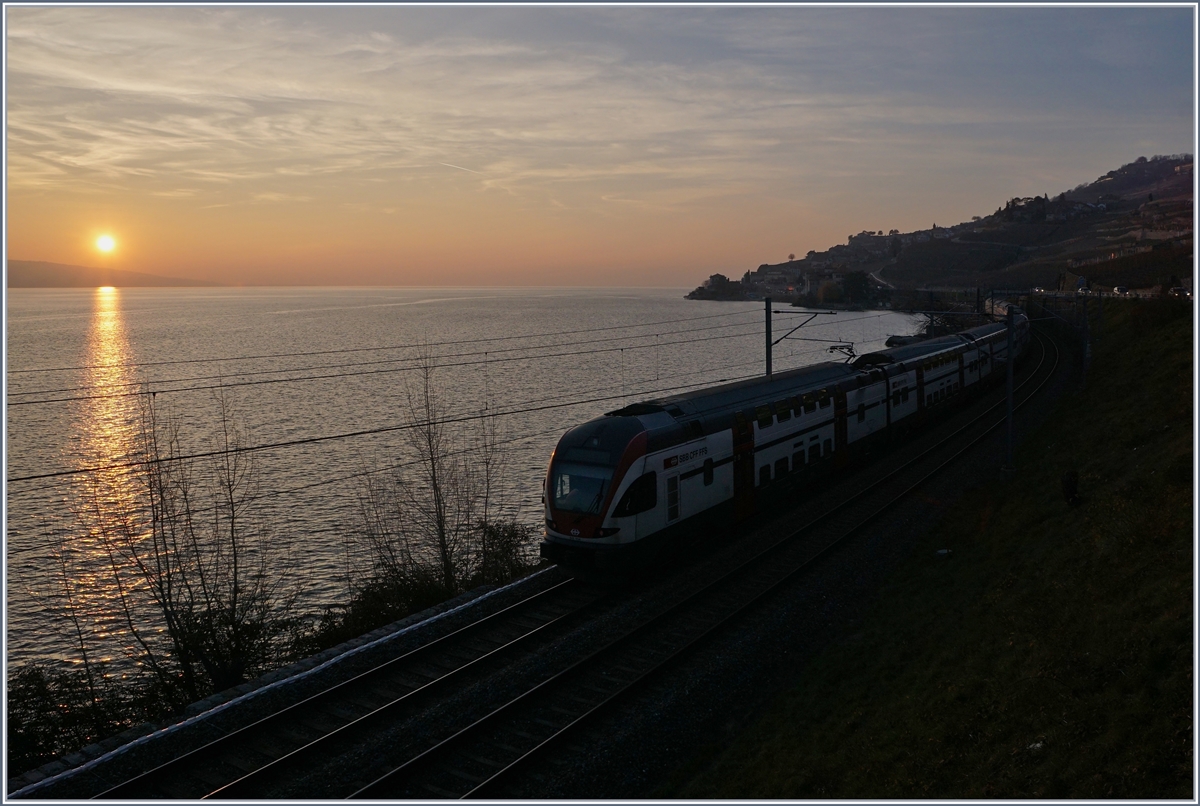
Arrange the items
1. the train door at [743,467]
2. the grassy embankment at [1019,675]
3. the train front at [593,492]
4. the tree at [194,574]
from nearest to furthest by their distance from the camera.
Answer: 1. the grassy embankment at [1019,675]
2. the train front at [593,492]
3. the tree at [194,574]
4. the train door at [743,467]

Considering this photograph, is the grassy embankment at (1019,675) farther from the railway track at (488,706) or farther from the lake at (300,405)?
the lake at (300,405)

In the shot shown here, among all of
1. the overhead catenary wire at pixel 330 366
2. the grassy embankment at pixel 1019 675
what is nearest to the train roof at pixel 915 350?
the grassy embankment at pixel 1019 675

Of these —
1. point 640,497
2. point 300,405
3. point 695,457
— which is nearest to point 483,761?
point 640,497

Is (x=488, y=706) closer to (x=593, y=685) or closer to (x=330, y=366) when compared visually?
(x=593, y=685)

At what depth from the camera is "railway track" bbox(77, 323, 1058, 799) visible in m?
11.3

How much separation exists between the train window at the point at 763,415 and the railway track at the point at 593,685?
331 cm

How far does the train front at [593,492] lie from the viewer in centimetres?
1773

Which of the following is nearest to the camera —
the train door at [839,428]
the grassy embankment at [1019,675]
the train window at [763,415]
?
the grassy embankment at [1019,675]

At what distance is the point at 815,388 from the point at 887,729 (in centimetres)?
1620

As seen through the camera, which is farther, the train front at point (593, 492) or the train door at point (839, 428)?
the train door at point (839, 428)

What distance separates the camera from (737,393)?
76.7 feet

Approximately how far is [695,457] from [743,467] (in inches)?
112

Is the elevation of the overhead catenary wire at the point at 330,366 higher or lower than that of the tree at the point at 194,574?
higher

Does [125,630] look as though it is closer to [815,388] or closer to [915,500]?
[815,388]
